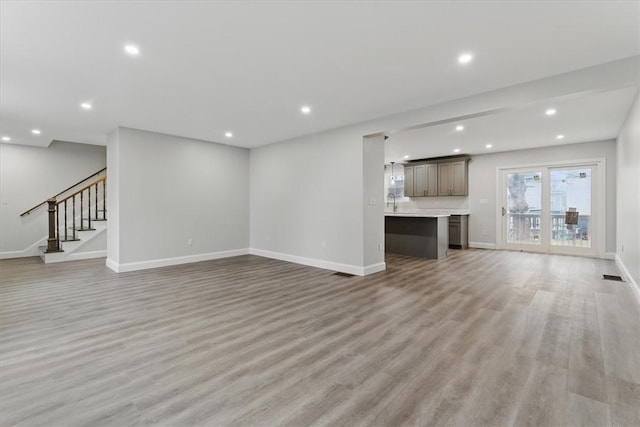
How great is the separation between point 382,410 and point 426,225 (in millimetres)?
5341

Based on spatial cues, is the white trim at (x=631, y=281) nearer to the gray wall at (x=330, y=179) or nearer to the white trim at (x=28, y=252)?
the gray wall at (x=330, y=179)

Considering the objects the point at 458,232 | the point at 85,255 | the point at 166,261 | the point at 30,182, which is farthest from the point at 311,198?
the point at 30,182

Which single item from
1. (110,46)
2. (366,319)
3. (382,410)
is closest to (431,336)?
(366,319)

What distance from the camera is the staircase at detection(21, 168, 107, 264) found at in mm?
6352

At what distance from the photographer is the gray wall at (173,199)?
17.7 ft

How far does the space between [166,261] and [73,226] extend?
291cm

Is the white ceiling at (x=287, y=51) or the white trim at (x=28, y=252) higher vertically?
the white ceiling at (x=287, y=51)

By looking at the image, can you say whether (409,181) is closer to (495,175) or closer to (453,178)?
(453,178)

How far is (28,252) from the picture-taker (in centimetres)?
709

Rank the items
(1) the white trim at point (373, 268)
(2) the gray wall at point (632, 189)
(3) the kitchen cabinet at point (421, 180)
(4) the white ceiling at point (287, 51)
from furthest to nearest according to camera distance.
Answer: (3) the kitchen cabinet at point (421, 180), (1) the white trim at point (373, 268), (2) the gray wall at point (632, 189), (4) the white ceiling at point (287, 51)

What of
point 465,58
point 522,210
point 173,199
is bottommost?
point 522,210

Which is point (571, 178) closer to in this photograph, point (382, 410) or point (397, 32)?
point (397, 32)

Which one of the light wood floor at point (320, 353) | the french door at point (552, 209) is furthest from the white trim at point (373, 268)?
the french door at point (552, 209)

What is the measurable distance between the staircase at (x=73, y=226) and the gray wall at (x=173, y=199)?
1.37 meters
